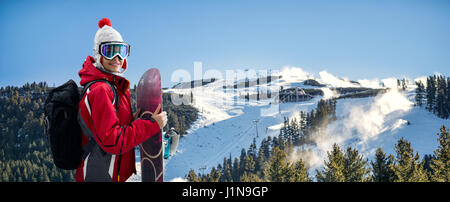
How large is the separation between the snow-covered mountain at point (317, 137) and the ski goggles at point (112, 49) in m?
53.5

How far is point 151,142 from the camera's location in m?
3.58

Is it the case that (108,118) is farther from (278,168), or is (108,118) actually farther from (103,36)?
(278,168)

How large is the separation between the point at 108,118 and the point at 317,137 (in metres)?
103

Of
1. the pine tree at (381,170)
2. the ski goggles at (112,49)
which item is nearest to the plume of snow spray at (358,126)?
the pine tree at (381,170)

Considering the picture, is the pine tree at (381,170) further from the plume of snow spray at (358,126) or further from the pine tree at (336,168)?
the plume of snow spray at (358,126)

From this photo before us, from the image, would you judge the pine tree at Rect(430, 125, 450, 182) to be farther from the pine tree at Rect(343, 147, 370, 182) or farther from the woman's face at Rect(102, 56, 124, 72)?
the woman's face at Rect(102, 56, 124, 72)

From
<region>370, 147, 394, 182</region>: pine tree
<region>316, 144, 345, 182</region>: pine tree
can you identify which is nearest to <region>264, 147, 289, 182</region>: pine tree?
<region>316, 144, 345, 182</region>: pine tree

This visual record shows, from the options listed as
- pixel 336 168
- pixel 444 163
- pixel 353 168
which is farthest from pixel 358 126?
pixel 444 163

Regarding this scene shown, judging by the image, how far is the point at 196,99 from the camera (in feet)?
647

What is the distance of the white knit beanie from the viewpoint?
10.4 ft

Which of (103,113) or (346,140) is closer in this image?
(103,113)
